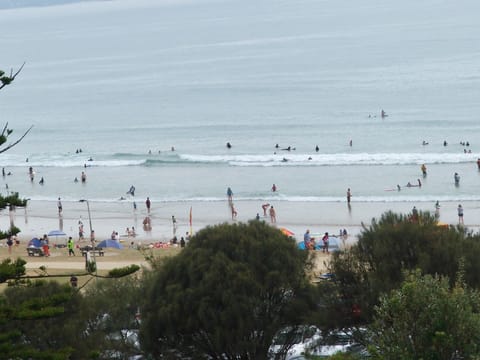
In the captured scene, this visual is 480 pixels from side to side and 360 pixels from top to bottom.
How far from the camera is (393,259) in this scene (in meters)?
21.4

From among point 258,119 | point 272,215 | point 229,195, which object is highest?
point 258,119

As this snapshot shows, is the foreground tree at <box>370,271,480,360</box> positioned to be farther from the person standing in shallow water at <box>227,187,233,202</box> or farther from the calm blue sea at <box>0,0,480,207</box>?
the person standing in shallow water at <box>227,187,233,202</box>

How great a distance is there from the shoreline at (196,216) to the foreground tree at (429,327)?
1083 inches

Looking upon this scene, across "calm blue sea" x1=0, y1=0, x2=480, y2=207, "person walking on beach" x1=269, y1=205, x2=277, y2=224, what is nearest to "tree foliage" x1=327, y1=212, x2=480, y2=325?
"person walking on beach" x1=269, y1=205, x2=277, y2=224

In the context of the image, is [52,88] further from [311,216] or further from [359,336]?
[359,336]

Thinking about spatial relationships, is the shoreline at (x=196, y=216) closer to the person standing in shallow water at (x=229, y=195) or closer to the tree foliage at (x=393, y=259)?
the person standing in shallow water at (x=229, y=195)

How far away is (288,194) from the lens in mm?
53812

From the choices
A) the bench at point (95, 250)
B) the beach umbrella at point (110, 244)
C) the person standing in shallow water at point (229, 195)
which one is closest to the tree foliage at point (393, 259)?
the bench at point (95, 250)

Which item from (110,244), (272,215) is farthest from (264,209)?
(110,244)

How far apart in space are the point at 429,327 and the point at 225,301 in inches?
308

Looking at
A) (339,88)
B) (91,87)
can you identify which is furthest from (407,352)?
(91,87)

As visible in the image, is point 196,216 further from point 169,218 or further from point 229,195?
point 229,195

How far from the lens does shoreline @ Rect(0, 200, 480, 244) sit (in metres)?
44.8

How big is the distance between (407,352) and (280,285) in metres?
8.40
